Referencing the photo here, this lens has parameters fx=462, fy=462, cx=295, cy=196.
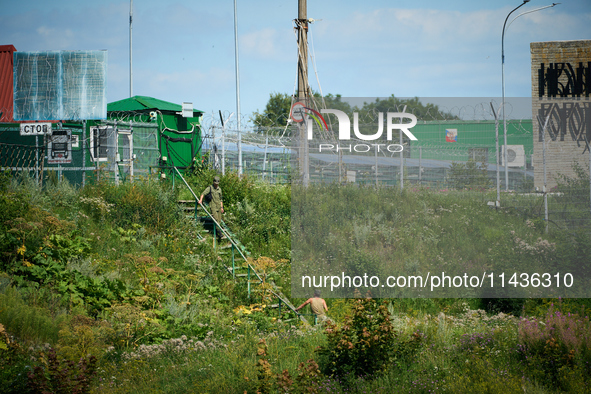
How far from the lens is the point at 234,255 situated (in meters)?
12.9

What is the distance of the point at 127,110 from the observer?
17812 mm

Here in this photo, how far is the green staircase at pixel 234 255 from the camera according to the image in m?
11.1

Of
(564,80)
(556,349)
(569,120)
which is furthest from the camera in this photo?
(564,80)

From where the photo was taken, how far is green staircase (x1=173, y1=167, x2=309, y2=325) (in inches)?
437

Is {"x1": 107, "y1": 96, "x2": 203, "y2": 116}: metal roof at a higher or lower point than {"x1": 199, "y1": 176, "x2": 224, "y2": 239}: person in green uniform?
higher

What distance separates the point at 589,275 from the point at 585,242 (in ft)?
3.54

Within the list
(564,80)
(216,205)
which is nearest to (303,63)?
(216,205)

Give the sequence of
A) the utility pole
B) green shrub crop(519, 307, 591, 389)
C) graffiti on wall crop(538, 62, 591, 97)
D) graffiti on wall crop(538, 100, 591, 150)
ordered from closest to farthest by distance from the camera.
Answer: green shrub crop(519, 307, 591, 389), the utility pole, graffiti on wall crop(538, 100, 591, 150), graffiti on wall crop(538, 62, 591, 97)

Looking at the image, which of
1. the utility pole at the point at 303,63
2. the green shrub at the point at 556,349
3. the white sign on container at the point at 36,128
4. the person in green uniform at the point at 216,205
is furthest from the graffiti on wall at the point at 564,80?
the white sign on container at the point at 36,128

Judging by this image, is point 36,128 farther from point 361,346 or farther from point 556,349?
point 556,349

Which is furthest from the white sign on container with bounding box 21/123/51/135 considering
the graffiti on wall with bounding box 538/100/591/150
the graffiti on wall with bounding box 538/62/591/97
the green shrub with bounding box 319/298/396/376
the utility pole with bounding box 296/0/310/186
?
the graffiti on wall with bounding box 538/62/591/97

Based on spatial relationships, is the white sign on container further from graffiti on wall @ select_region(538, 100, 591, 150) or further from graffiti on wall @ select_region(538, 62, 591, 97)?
graffiti on wall @ select_region(538, 62, 591, 97)

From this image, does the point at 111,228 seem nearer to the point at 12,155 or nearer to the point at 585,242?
the point at 12,155

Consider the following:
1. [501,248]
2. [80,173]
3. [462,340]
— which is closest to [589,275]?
[501,248]
